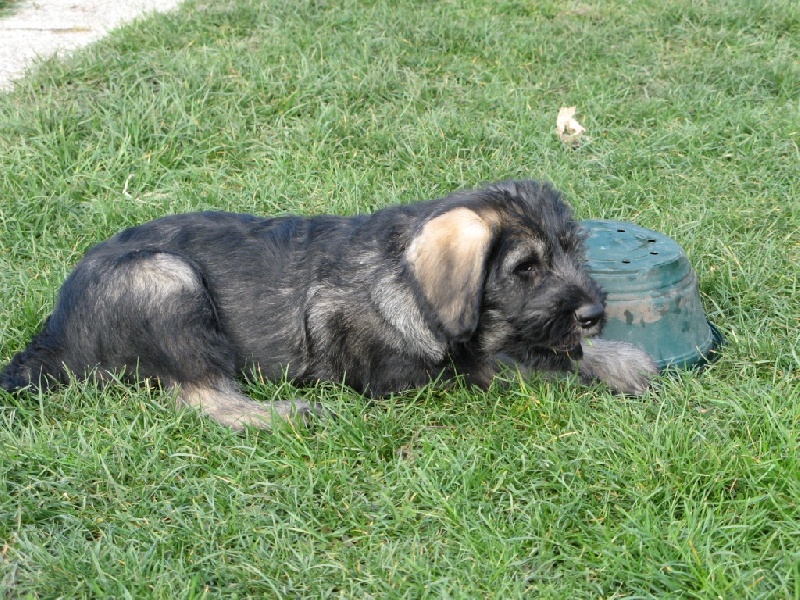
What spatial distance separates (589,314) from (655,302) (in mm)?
623

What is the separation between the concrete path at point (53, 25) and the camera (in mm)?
7227

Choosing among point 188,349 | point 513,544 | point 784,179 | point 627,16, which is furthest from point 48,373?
point 627,16

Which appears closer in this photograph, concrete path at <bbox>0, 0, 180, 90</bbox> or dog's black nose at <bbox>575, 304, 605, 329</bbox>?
dog's black nose at <bbox>575, 304, 605, 329</bbox>

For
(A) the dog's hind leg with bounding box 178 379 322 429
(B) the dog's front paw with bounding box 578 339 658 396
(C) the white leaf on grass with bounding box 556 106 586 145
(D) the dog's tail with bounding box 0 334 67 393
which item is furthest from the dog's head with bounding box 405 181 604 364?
(C) the white leaf on grass with bounding box 556 106 586 145

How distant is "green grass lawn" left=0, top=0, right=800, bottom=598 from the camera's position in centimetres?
310

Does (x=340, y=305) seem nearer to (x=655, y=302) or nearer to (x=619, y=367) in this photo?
(x=619, y=367)

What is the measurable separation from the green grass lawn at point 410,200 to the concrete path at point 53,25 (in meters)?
0.61

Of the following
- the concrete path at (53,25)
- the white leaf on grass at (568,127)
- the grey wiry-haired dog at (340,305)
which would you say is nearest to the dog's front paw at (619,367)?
the grey wiry-haired dog at (340,305)

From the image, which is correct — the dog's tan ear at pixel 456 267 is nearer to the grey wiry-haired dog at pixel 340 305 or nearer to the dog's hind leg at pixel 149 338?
the grey wiry-haired dog at pixel 340 305

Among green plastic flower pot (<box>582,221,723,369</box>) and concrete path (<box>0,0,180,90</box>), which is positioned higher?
concrete path (<box>0,0,180,90</box>)

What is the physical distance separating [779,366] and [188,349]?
252cm

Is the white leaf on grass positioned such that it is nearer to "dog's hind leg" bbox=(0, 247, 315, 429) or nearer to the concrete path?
"dog's hind leg" bbox=(0, 247, 315, 429)

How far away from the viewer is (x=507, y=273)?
380 centimetres

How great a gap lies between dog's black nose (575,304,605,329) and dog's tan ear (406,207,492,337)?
0.40 metres
